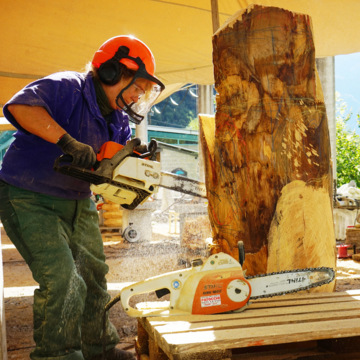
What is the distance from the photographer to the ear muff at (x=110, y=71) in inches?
73.2

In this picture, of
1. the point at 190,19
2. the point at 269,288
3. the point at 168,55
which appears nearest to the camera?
the point at 269,288

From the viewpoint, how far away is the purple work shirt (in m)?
1.67

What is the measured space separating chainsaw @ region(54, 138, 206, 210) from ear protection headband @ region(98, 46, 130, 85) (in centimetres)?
34

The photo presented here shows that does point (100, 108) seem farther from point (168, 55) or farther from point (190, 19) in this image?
point (168, 55)

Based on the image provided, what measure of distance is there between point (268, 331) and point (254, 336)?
8cm

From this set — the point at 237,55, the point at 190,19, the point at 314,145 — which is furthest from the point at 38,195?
the point at 190,19

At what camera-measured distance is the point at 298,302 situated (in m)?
1.67

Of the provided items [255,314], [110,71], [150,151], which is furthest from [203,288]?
[110,71]

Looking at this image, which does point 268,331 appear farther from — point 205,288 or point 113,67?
point 113,67

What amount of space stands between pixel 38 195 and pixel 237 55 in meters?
1.17

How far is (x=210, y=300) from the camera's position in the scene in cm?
157

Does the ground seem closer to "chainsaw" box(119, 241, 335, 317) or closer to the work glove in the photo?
"chainsaw" box(119, 241, 335, 317)

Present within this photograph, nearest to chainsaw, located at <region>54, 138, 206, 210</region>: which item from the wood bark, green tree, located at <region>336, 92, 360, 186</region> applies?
the wood bark

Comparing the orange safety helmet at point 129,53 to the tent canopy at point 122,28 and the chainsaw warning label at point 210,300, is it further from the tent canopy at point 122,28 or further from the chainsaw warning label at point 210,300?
the tent canopy at point 122,28
